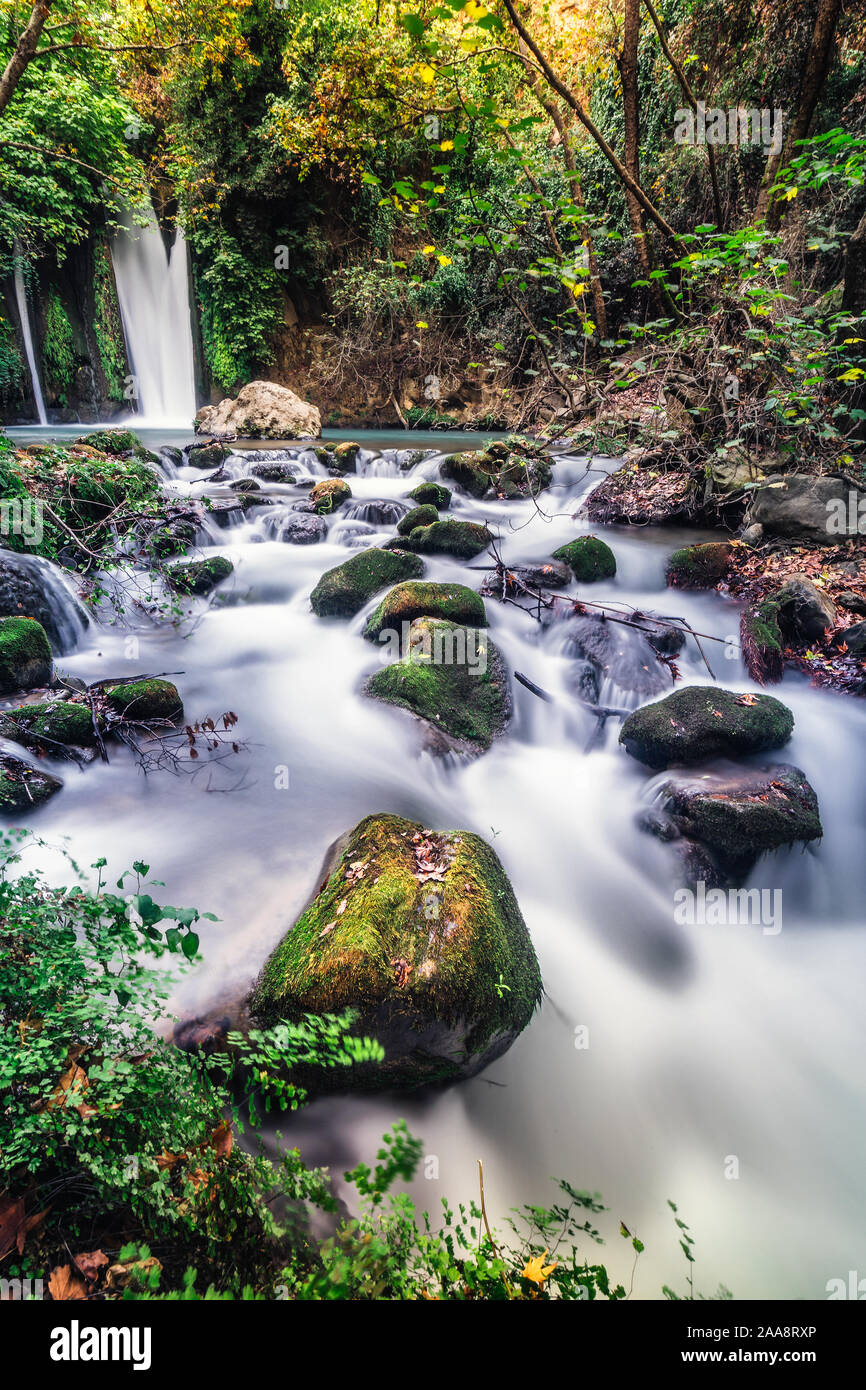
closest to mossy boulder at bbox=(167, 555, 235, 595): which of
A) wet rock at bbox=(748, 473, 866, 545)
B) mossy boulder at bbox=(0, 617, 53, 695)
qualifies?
mossy boulder at bbox=(0, 617, 53, 695)

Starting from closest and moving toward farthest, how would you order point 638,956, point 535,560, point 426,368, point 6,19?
point 638,956 < point 535,560 < point 6,19 < point 426,368

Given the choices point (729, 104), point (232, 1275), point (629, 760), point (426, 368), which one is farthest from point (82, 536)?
point (426, 368)

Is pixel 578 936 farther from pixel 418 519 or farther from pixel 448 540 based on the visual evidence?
pixel 418 519

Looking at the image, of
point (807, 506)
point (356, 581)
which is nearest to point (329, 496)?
point (356, 581)

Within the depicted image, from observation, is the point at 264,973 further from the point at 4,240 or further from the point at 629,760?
the point at 4,240

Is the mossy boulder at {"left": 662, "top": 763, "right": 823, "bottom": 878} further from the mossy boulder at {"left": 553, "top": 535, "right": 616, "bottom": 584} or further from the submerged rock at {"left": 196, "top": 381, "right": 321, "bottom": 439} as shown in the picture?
the submerged rock at {"left": 196, "top": 381, "right": 321, "bottom": 439}

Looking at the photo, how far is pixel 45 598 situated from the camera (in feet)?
16.8

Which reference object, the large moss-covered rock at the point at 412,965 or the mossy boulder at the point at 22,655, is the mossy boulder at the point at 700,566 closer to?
the large moss-covered rock at the point at 412,965

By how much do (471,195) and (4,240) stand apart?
1814 cm

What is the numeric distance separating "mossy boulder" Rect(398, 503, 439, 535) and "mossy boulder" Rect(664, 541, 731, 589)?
3.22 metres

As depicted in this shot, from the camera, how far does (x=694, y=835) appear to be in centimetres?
382

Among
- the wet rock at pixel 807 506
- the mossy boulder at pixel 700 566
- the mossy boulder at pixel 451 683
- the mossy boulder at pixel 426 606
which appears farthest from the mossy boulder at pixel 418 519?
the wet rock at pixel 807 506

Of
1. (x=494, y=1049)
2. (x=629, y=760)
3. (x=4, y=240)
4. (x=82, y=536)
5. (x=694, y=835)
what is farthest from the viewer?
(x=4, y=240)

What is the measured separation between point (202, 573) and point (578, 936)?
5424 millimetres
